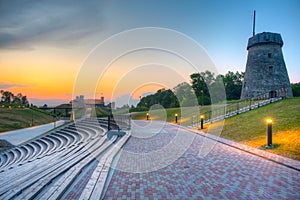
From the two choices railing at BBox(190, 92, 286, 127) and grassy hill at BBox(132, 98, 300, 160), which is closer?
grassy hill at BBox(132, 98, 300, 160)

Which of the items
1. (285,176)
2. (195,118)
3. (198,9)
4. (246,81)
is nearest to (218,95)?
(246,81)

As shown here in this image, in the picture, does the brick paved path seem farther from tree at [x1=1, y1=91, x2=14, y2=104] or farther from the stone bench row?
tree at [x1=1, y1=91, x2=14, y2=104]

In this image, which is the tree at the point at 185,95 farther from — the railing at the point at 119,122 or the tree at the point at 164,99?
the railing at the point at 119,122

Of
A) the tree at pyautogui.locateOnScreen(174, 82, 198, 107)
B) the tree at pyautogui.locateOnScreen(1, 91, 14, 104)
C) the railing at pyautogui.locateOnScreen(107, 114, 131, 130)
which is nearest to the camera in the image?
the railing at pyautogui.locateOnScreen(107, 114, 131, 130)

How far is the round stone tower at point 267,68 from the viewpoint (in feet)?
86.3

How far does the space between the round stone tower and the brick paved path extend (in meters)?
23.3

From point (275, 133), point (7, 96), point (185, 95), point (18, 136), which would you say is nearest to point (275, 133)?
point (275, 133)

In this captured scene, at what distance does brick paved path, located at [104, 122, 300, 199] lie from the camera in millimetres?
4176

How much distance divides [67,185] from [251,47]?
102 feet

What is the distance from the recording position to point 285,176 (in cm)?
526

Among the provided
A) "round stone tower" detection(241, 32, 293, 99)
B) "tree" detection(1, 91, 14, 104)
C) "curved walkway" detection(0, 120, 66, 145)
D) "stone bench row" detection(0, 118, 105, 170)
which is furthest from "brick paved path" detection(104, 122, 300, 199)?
"tree" detection(1, 91, 14, 104)

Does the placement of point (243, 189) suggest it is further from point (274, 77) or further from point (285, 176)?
point (274, 77)

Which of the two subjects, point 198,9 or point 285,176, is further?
point 198,9

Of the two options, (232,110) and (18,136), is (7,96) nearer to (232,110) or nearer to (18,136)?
(18,136)
